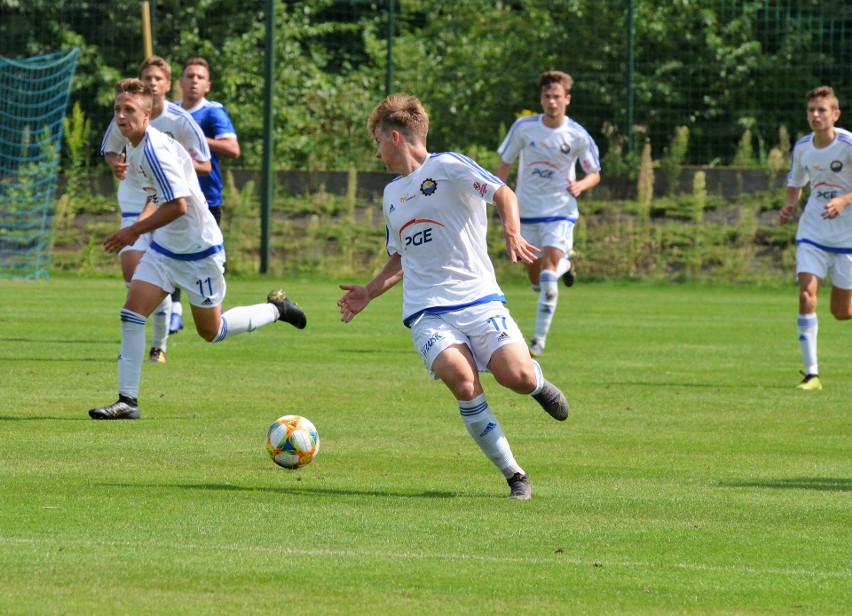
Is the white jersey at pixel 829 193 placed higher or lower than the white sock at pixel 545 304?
higher

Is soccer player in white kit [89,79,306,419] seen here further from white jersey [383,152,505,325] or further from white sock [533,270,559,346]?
white sock [533,270,559,346]

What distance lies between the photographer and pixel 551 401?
8148mm

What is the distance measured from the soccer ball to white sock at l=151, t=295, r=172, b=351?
4939 millimetres

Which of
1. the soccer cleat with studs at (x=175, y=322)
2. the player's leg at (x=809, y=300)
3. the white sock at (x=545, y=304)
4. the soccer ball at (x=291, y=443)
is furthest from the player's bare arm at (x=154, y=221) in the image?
the white sock at (x=545, y=304)

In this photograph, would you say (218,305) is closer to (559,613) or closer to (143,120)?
(143,120)

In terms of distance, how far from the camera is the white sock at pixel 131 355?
1036 centimetres

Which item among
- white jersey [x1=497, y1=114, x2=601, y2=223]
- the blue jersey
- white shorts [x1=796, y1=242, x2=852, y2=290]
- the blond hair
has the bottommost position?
white shorts [x1=796, y1=242, x2=852, y2=290]

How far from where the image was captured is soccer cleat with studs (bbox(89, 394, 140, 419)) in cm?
1019

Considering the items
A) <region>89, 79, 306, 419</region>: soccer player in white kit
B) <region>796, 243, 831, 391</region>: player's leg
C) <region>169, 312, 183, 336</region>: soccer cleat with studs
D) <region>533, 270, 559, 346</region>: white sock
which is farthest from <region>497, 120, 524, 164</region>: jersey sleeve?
<region>89, 79, 306, 419</region>: soccer player in white kit

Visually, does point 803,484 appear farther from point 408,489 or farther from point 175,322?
point 175,322

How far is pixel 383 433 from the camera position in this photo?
10016mm

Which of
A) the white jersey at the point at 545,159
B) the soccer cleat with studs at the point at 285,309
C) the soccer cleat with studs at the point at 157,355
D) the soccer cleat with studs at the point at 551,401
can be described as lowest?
the soccer cleat with studs at the point at 157,355

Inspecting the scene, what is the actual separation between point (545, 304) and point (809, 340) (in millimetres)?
2944

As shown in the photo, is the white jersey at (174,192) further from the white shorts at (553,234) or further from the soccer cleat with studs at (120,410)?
the white shorts at (553,234)
